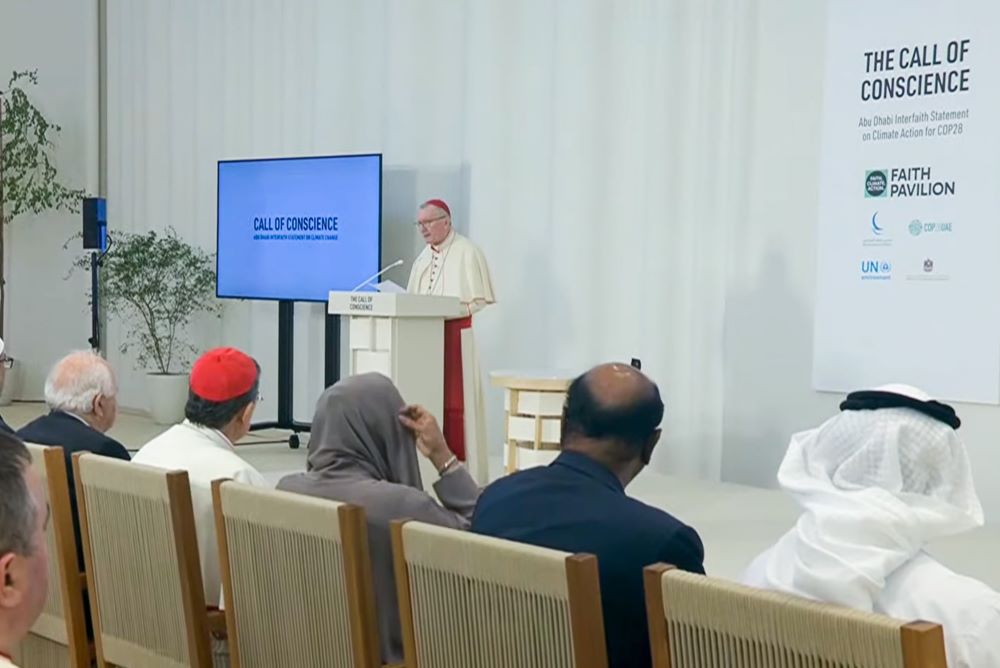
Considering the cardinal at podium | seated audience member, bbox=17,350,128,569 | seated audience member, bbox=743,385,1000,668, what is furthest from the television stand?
seated audience member, bbox=743,385,1000,668

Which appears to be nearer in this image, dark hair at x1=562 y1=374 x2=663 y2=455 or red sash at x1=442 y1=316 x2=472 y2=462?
dark hair at x1=562 y1=374 x2=663 y2=455

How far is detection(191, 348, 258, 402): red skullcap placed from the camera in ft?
11.8

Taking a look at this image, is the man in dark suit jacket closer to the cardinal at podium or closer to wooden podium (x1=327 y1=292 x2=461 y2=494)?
wooden podium (x1=327 y1=292 x2=461 y2=494)

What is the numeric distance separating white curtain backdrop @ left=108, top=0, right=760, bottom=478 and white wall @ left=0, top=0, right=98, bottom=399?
103 centimetres

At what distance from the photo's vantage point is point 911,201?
6.86 m

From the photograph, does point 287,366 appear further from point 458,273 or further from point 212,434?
Result: point 212,434

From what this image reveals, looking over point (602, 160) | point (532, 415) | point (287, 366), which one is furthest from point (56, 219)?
point (532, 415)

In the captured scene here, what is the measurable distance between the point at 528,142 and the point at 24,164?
5078 millimetres

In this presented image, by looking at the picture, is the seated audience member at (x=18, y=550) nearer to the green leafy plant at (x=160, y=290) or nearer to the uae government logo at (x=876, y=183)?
the uae government logo at (x=876, y=183)

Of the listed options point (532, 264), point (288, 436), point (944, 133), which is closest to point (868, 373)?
point (944, 133)

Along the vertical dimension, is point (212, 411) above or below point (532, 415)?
above

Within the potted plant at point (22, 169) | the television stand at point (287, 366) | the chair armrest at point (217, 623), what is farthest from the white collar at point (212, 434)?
the potted plant at point (22, 169)

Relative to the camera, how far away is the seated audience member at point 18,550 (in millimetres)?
1305

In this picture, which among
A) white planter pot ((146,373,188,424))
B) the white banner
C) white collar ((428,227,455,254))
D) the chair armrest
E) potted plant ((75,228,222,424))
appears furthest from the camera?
white planter pot ((146,373,188,424))
